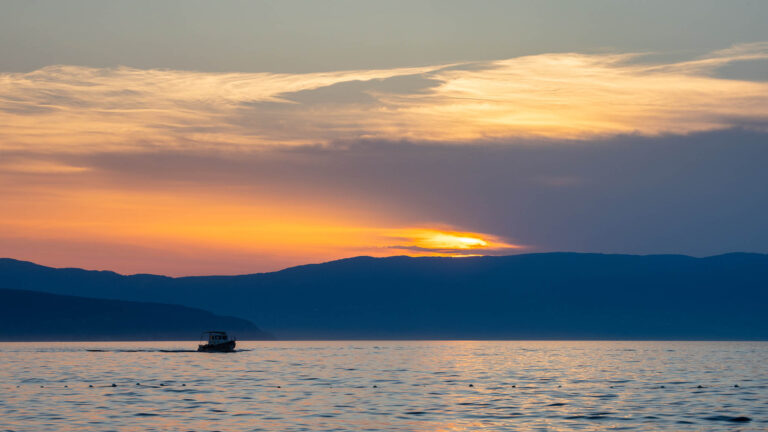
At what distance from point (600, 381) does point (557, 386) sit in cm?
1318

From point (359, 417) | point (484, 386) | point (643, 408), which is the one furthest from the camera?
point (484, 386)

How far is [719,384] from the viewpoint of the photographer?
4481 inches

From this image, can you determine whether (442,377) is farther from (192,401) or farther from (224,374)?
(192,401)

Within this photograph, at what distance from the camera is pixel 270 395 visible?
9250 centimetres

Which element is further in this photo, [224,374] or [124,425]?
[224,374]

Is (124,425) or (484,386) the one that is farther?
(484,386)

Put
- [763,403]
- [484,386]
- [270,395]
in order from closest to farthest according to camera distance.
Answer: [763,403]
[270,395]
[484,386]

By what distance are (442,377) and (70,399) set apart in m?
52.3

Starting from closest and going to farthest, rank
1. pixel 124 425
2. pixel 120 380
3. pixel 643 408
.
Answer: pixel 124 425 → pixel 643 408 → pixel 120 380

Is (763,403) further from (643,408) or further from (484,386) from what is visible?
(484,386)

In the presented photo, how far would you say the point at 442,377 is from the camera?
12731 cm

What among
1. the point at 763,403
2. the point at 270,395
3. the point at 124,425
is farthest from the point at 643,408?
the point at 124,425

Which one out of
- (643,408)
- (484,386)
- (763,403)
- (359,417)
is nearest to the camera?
(359,417)

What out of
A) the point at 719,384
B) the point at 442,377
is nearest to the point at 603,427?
the point at 719,384
